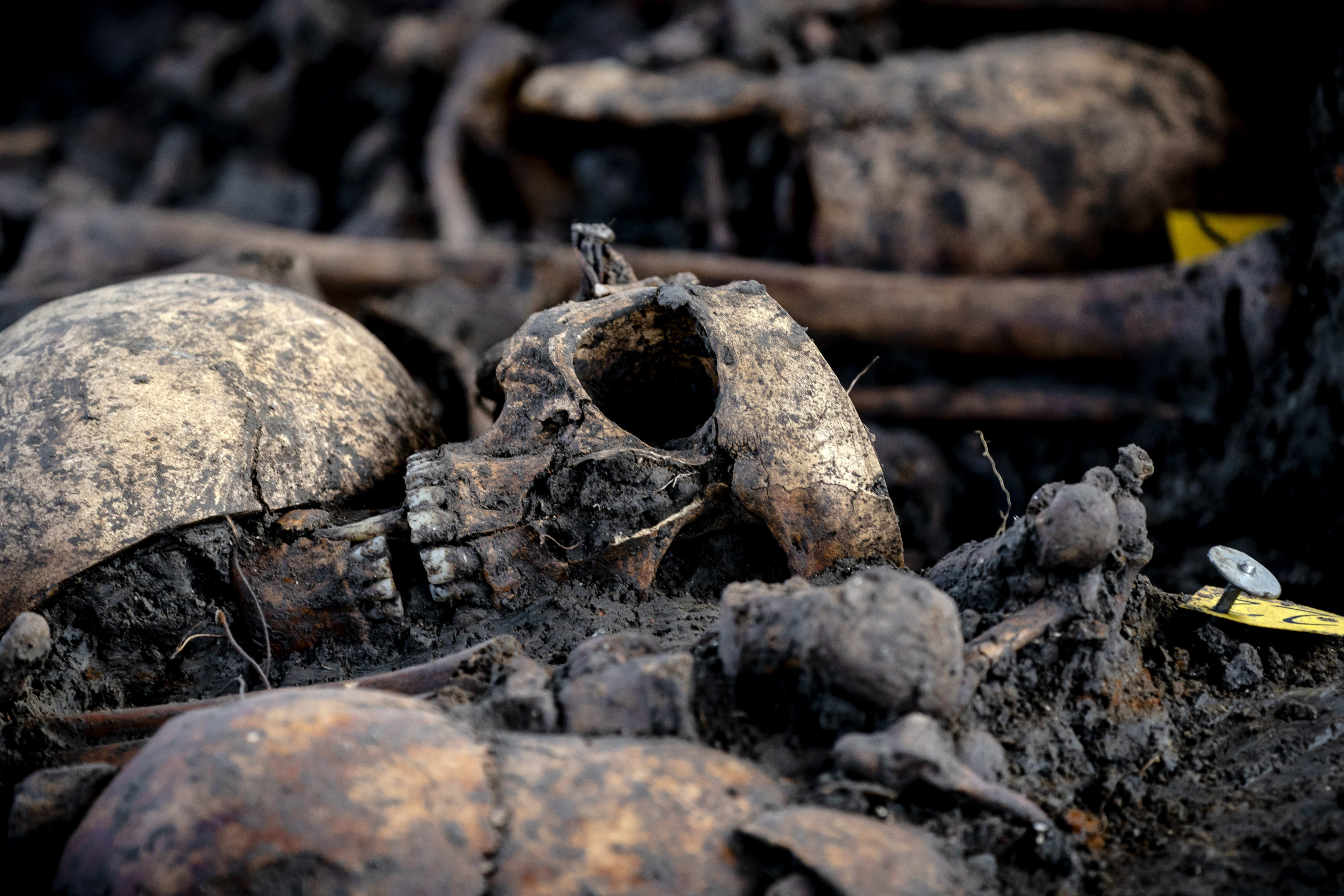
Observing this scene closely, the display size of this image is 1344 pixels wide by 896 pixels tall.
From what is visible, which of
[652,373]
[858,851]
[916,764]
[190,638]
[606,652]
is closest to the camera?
[858,851]

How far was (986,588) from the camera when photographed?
6.36 ft

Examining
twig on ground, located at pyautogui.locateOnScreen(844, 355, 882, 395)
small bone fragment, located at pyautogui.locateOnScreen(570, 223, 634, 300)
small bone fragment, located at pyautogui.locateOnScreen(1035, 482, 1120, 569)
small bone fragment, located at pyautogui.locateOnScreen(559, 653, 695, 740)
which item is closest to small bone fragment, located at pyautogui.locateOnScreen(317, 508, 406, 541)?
small bone fragment, located at pyautogui.locateOnScreen(559, 653, 695, 740)

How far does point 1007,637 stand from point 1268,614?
33.3 inches

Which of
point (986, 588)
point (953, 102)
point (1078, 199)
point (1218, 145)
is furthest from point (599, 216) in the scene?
point (986, 588)

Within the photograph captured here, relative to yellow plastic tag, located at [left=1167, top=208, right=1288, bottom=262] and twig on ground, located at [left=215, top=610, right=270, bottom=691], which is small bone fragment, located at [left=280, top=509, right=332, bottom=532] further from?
yellow plastic tag, located at [left=1167, top=208, right=1288, bottom=262]

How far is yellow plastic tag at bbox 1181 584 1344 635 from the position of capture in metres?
2.06

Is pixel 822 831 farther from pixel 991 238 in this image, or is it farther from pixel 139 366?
pixel 991 238

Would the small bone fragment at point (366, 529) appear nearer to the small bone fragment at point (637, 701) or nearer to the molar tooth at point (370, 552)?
the molar tooth at point (370, 552)

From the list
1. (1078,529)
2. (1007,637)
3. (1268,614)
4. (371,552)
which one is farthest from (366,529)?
(1268,614)

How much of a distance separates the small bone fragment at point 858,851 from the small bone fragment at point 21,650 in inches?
52.7

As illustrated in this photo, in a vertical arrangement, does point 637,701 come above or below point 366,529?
below

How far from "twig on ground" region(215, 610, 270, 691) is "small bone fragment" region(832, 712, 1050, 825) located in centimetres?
111

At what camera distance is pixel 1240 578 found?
2.04 metres

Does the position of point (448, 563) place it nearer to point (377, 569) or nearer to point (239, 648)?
point (377, 569)
